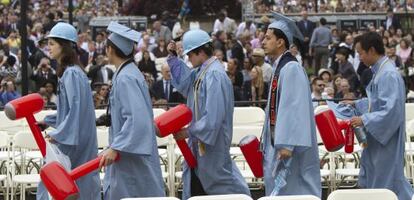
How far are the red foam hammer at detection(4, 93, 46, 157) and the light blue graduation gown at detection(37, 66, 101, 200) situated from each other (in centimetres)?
13

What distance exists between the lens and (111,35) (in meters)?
9.96

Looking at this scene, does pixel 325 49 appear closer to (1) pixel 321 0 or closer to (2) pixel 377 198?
(1) pixel 321 0

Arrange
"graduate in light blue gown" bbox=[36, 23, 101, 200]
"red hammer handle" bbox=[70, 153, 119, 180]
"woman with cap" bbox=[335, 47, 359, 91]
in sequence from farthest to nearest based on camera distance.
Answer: "woman with cap" bbox=[335, 47, 359, 91]
"graduate in light blue gown" bbox=[36, 23, 101, 200]
"red hammer handle" bbox=[70, 153, 119, 180]

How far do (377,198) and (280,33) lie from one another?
1.82 meters

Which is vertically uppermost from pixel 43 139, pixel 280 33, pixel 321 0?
pixel 280 33

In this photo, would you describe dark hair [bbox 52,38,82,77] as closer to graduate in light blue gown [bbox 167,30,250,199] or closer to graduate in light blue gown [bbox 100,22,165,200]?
graduate in light blue gown [bbox 100,22,165,200]

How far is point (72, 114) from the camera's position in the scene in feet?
32.9

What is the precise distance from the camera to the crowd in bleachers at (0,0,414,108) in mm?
18500

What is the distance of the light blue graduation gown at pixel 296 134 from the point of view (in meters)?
9.59

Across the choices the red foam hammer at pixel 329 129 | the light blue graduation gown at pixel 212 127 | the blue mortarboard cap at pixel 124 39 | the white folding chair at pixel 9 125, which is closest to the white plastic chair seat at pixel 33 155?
the white folding chair at pixel 9 125

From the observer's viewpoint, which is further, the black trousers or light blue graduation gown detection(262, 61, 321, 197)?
the black trousers

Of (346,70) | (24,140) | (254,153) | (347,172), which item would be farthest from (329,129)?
(346,70)

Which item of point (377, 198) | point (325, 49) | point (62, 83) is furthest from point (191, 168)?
point (325, 49)

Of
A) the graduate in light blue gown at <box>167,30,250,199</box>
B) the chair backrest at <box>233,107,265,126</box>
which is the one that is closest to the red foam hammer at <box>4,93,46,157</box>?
the graduate in light blue gown at <box>167,30,250,199</box>
